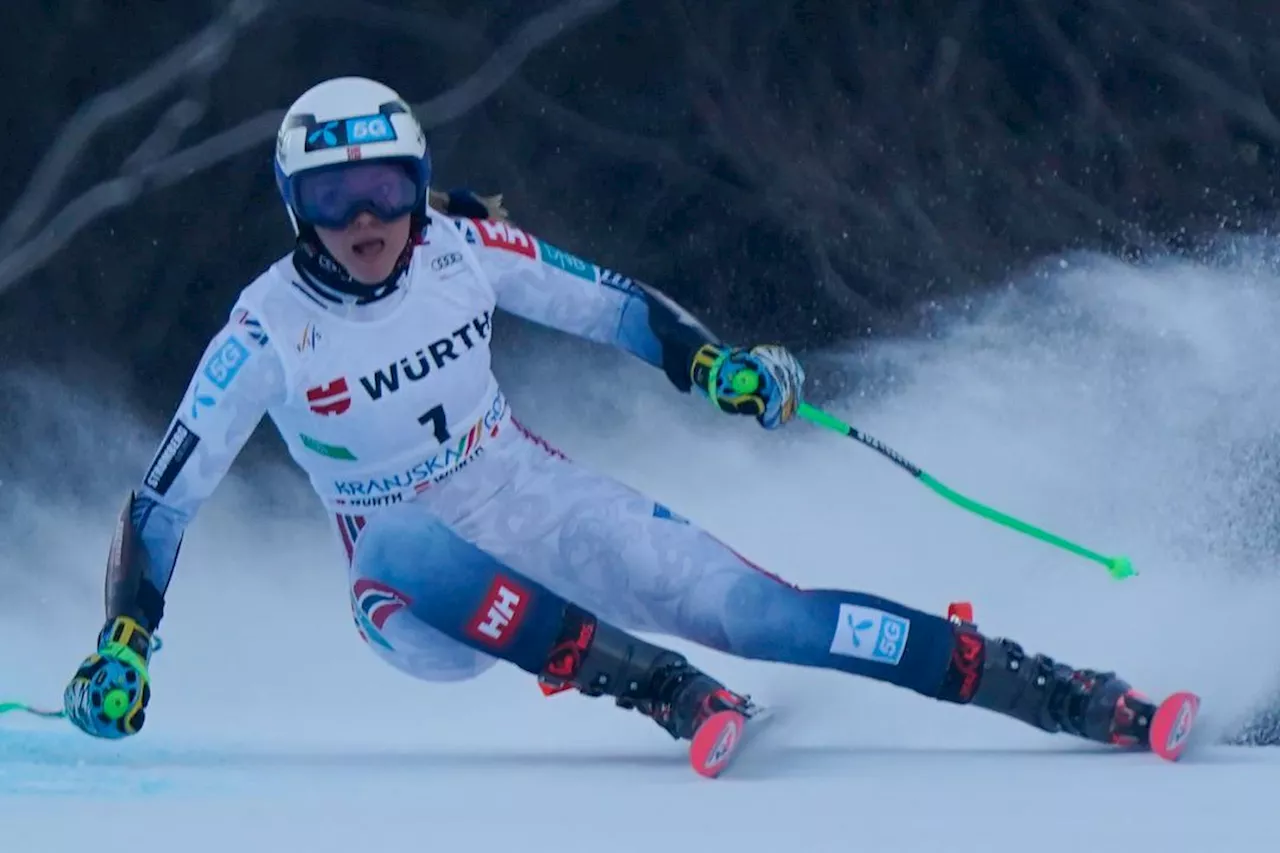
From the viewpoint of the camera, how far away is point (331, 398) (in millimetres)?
2295

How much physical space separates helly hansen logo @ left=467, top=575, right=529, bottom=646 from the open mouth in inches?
19.2

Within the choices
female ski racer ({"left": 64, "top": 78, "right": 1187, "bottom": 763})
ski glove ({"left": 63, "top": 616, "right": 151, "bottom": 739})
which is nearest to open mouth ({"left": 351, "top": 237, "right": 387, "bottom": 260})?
female ski racer ({"left": 64, "top": 78, "right": 1187, "bottom": 763})

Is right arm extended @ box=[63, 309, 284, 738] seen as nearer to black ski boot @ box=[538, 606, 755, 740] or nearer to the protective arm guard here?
the protective arm guard

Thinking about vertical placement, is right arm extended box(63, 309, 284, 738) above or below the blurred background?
below

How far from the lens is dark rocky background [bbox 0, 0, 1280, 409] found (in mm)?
3150

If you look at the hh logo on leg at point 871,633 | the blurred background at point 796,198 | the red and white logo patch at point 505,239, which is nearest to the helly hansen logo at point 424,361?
the red and white logo patch at point 505,239

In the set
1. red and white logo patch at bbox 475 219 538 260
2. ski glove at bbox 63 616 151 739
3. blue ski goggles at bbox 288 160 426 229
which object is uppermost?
red and white logo patch at bbox 475 219 538 260

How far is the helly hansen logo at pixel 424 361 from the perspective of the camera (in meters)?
2.31

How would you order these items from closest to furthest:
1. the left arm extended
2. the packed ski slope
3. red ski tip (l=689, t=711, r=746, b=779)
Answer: the packed ski slope → red ski tip (l=689, t=711, r=746, b=779) → the left arm extended

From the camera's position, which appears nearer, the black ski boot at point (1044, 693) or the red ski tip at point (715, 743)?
the red ski tip at point (715, 743)

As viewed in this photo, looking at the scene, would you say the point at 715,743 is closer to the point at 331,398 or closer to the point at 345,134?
the point at 331,398

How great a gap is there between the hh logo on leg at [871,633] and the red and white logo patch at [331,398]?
2.54ft

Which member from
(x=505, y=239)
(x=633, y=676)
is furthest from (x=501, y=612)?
Result: (x=505, y=239)

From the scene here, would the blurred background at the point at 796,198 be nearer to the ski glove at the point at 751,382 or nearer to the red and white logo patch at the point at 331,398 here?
the ski glove at the point at 751,382
